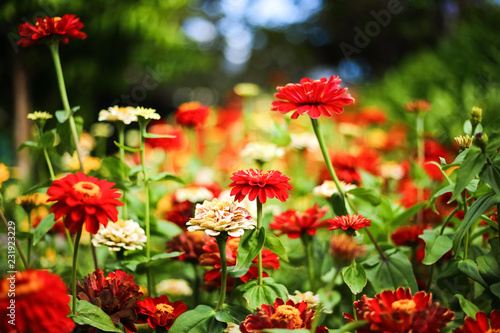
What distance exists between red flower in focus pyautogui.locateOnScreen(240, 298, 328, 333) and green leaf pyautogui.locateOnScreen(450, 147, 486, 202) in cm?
27

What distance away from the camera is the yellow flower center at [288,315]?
58 cm

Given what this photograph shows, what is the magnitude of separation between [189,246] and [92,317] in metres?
0.27

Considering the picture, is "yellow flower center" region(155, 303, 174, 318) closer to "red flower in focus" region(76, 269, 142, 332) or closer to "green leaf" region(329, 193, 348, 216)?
"red flower in focus" region(76, 269, 142, 332)

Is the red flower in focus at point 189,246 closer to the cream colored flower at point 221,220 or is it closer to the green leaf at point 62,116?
the cream colored flower at point 221,220

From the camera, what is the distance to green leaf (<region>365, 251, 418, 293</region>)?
0.72 metres

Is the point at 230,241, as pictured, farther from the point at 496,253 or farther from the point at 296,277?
the point at 496,253

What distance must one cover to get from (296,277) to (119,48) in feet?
7.10

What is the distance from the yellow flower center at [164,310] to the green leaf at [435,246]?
16.3 inches

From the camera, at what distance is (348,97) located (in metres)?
0.70

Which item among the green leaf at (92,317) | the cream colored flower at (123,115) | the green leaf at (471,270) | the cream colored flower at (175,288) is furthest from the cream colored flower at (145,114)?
the green leaf at (471,270)

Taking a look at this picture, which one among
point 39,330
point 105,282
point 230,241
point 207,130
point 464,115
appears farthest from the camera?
point 207,130

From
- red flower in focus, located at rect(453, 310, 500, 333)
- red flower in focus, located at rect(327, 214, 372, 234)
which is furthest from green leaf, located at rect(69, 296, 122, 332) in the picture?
red flower in focus, located at rect(453, 310, 500, 333)

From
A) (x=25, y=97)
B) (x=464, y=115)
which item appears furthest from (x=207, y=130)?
(x=464, y=115)

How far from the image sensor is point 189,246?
829 millimetres
